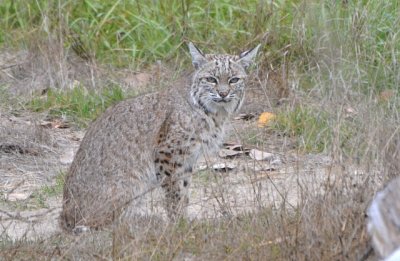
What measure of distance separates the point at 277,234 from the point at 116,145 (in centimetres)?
187

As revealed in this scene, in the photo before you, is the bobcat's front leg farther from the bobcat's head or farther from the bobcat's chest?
the bobcat's head

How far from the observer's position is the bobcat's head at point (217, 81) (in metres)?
7.27

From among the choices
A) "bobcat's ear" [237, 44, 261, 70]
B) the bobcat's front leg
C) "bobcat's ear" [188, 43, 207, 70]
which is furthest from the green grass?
the bobcat's front leg

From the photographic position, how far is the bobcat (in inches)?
267

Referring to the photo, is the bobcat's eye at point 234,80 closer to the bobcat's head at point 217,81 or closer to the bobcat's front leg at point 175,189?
the bobcat's head at point 217,81

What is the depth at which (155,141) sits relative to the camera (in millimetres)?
7020

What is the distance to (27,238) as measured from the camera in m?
5.98

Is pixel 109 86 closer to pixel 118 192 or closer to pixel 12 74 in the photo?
pixel 12 74

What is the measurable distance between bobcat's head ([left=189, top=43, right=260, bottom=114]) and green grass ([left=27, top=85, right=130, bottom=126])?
4.74 ft

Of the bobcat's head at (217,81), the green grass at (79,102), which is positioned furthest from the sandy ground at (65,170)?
the bobcat's head at (217,81)

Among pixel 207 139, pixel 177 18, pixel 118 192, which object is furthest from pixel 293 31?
pixel 118 192

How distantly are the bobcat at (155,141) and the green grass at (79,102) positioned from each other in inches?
56.3

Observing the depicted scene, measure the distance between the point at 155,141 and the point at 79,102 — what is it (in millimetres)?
1806

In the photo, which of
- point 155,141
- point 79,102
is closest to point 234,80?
point 155,141
